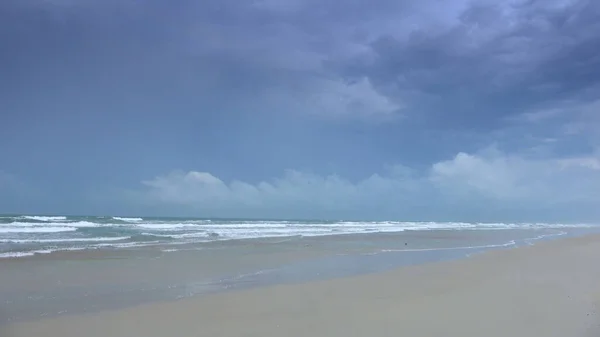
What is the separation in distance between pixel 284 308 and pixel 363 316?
1370 mm

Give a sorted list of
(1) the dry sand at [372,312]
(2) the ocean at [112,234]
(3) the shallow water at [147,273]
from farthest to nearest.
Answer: (2) the ocean at [112,234]
(3) the shallow water at [147,273]
(1) the dry sand at [372,312]

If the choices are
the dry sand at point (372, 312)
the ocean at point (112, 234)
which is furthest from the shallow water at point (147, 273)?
the ocean at point (112, 234)

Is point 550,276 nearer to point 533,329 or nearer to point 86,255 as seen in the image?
point 533,329

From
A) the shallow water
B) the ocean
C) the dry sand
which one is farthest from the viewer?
the ocean

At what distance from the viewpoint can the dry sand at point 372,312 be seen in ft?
21.2

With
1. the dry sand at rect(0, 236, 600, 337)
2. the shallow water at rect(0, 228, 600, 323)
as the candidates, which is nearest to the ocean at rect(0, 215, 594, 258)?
the shallow water at rect(0, 228, 600, 323)

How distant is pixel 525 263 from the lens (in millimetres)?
14898

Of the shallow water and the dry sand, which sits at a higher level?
the shallow water

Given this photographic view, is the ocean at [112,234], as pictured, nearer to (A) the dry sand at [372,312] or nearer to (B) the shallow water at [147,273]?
(B) the shallow water at [147,273]

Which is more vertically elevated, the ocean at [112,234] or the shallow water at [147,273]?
the ocean at [112,234]

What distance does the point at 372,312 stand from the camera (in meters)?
7.58

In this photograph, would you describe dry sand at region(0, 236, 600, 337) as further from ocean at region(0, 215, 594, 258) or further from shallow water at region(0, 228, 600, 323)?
ocean at region(0, 215, 594, 258)

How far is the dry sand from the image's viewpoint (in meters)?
6.48

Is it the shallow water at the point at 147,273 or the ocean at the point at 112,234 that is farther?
the ocean at the point at 112,234
